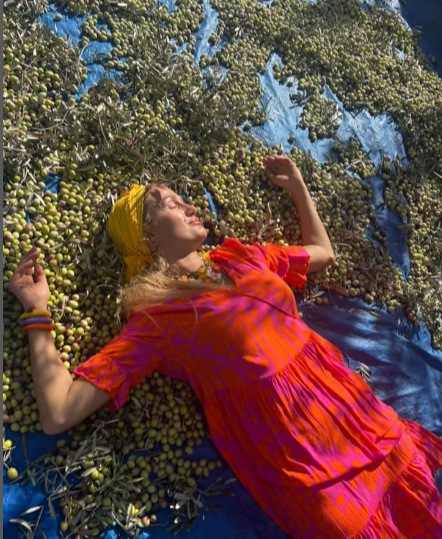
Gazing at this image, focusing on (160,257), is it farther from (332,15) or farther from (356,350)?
(332,15)

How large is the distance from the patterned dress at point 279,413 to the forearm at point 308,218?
0.60 meters

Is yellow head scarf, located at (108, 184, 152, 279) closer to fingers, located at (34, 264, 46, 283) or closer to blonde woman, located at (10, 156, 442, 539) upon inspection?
blonde woman, located at (10, 156, 442, 539)

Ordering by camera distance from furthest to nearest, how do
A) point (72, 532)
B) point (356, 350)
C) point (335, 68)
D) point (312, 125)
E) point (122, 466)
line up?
point (335, 68) < point (312, 125) < point (356, 350) < point (122, 466) < point (72, 532)

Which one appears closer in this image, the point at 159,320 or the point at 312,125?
the point at 159,320

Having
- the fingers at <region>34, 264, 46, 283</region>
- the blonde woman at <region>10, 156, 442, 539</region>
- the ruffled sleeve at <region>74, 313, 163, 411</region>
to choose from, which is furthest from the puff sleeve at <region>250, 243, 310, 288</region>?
the fingers at <region>34, 264, 46, 283</region>

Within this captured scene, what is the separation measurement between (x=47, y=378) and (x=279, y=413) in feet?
3.01

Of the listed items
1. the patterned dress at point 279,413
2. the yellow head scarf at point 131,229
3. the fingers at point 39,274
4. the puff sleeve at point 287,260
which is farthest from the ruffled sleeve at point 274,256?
the fingers at point 39,274

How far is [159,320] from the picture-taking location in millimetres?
2053

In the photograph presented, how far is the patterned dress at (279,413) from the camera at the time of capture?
78.8 inches

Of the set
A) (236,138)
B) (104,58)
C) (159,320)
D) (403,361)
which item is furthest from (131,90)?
(403,361)

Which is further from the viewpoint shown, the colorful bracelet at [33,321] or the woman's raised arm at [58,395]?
the colorful bracelet at [33,321]

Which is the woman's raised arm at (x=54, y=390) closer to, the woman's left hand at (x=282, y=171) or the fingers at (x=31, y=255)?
the fingers at (x=31, y=255)

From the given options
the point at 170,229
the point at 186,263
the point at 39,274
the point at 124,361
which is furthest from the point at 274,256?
the point at 39,274

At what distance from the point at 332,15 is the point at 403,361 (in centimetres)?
279
